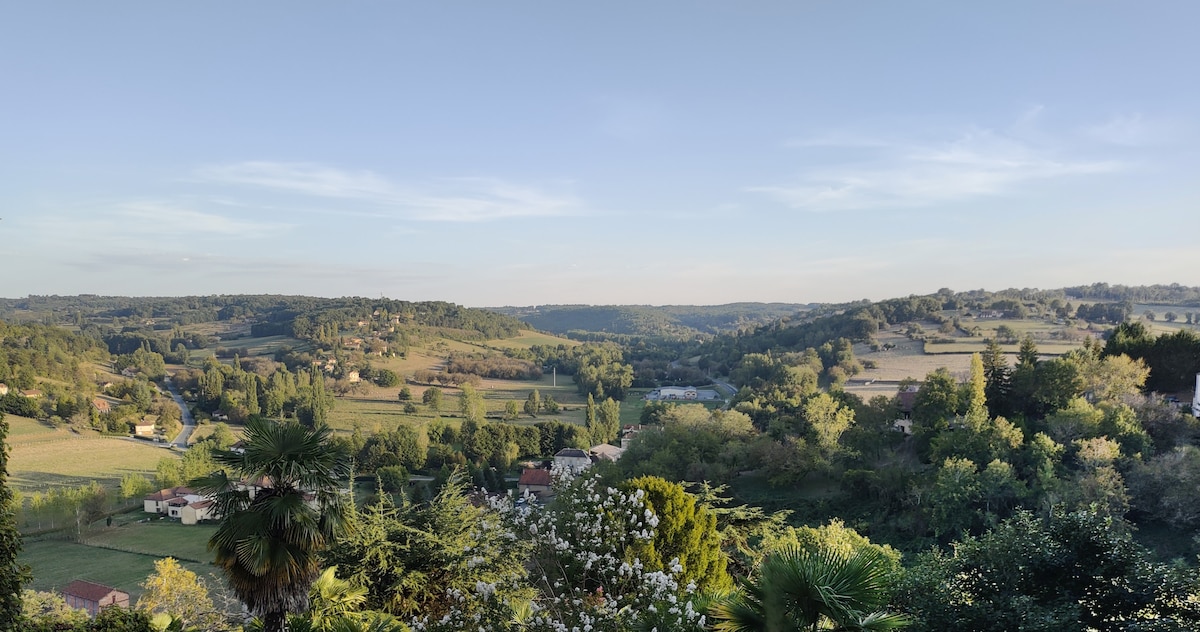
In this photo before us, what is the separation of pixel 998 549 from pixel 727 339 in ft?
413

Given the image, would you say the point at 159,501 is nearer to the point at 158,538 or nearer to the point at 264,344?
the point at 158,538

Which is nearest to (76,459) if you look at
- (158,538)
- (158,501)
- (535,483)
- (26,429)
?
(26,429)

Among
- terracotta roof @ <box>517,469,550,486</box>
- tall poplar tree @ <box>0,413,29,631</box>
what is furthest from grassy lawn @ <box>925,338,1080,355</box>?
tall poplar tree @ <box>0,413,29,631</box>

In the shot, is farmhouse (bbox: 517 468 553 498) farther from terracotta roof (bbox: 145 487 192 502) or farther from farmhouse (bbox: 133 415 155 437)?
farmhouse (bbox: 133 415 155 437)

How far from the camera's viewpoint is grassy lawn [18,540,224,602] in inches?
1267

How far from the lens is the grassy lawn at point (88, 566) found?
3219cm

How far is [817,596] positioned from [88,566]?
4476cm

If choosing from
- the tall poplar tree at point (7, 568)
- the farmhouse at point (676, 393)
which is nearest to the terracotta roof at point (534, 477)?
the tall poplar tree at point (7, 568)

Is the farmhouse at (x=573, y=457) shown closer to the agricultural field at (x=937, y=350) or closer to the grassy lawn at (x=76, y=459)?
the agricultural field at (x=937, y=350)

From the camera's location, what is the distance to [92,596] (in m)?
27.4

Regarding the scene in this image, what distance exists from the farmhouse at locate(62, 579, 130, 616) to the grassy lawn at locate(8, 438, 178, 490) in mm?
30376

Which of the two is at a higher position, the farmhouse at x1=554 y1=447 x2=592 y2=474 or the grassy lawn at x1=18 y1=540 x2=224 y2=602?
the farmhouse at x1=554 y1=447 x2=592 y2=474

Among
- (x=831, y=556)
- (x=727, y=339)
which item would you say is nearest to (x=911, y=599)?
(x=831, y=556)

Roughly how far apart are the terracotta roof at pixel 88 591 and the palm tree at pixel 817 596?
32.7 metres
